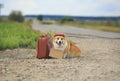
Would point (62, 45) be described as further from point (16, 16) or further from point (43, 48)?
point (16, 16)

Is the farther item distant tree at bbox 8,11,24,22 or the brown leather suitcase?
distant tree at bbox 8,11,24,22

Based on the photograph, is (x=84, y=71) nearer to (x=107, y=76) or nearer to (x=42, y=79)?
(x=107, y=76)

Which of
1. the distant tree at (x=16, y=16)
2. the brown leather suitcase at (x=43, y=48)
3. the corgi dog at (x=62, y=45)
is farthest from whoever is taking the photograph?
the distant tree at (x=16, y=16)

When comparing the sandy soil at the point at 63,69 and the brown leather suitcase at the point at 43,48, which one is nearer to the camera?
the sandy soil at the point at 63,69

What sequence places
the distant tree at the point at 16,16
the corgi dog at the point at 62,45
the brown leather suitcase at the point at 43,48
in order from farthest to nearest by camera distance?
the distant tree at the point at 16,16 → the brown leather suitcase at the point at 43,48 → the corgi dog at the point at 62,45

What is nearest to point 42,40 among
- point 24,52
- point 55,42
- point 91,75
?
point 55,42

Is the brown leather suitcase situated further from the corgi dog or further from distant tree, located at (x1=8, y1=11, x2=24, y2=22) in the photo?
distant tree, located at (x1=8, y1=11, x2=24, y2=22)

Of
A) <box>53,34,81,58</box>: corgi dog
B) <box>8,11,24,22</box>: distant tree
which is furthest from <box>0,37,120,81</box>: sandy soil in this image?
<box>8,11,24,22</box>: distant tree

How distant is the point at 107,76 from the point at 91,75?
367mm

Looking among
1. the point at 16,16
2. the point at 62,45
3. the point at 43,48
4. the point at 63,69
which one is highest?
the point at 62,45

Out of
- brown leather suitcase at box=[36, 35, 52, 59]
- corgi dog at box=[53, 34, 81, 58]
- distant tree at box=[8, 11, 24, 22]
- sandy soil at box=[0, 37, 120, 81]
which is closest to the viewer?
sandy soil at box=[0, 37, 120, 81]

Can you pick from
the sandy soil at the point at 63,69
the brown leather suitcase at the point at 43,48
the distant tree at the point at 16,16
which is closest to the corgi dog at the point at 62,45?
the brown leather suitcase at the point at 43,48

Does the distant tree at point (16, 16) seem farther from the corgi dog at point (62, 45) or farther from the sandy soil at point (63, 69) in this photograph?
the sandy soil at point (63, 69)

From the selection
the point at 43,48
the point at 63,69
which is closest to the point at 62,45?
the point at 43,48
